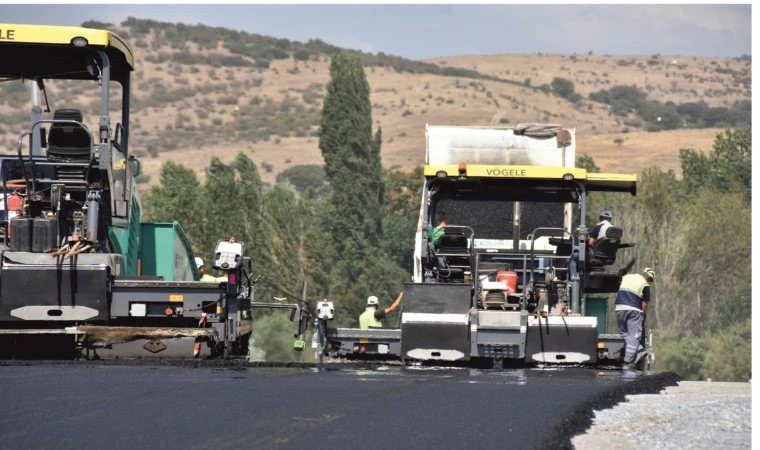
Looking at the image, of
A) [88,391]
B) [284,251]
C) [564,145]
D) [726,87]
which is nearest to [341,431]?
[88,391]

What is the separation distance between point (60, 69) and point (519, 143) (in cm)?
605

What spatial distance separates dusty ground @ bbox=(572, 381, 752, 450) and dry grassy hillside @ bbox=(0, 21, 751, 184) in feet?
232

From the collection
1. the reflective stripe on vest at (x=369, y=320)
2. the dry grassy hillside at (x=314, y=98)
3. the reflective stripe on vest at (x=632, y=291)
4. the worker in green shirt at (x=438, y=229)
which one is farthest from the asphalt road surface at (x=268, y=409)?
the dry grassy hillside at (x=314, y=98)

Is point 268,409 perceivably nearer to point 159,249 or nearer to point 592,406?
point 592,406

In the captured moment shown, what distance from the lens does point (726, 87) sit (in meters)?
126

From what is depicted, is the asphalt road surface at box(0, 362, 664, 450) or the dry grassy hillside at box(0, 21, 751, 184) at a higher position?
the dry grassy hillside at box(0, 21, 751, 184)

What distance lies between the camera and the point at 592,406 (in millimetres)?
9656

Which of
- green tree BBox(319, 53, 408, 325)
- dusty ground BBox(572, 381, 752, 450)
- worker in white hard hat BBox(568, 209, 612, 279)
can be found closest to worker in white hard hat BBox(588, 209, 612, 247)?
worker in white hard hat BBox(568, 209, 612, 279)

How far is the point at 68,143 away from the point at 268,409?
20.2 ft

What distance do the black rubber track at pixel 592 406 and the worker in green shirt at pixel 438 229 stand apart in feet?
10.6

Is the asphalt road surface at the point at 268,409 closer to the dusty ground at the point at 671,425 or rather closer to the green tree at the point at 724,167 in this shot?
the dusty ground at the point at 671,425

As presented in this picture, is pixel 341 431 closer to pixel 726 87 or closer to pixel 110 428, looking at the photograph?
pixel 110 428

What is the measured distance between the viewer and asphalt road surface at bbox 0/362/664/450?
7598 millimetres

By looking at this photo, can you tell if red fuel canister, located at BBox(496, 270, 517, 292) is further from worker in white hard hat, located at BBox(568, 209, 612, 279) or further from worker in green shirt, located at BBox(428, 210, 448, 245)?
worker in green shirt, located at BBox(428, 210, 448, 245)
